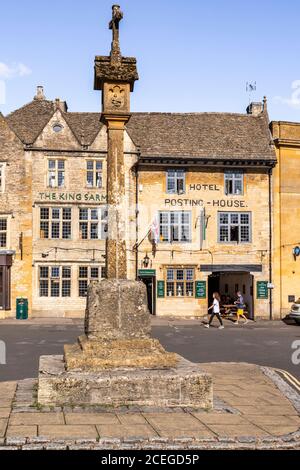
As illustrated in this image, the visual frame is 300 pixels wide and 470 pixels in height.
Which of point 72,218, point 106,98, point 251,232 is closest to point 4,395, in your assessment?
point 106,98

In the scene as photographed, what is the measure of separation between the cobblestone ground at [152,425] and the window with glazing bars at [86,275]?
66.2ft

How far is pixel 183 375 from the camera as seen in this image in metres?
9.54

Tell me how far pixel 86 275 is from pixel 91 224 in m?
2.77

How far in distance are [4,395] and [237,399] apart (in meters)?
4.18

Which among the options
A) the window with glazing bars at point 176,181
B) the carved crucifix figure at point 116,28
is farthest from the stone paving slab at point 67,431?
the window with glazing bars at point 176,181

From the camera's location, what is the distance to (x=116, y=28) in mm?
11336

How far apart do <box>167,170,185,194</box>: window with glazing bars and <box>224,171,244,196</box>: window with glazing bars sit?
2487 millimetres

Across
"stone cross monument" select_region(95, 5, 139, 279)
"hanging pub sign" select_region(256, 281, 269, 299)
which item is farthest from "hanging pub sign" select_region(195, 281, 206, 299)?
"stone cross monument" select_region(95, 5, 139, 279)

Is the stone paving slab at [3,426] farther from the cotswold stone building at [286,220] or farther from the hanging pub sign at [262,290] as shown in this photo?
the cotswold stone building at [286,220]

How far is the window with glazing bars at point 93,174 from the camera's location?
103 feet

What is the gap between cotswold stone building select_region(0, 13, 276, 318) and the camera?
1211 inches

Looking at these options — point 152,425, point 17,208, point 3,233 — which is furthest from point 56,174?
point 152,425

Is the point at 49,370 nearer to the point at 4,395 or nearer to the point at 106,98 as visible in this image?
the point at 4,395

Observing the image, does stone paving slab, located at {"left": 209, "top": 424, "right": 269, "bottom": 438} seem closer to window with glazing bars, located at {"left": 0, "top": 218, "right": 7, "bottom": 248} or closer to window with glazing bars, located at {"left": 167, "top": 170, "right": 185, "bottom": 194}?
window with glazing bars, located at {"left": 167, "top": 170, "right": 185, "bottom": 194}
